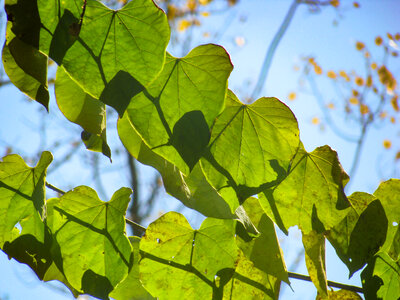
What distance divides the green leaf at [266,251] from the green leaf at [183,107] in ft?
0.55

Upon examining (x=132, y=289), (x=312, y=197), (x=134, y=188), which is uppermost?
(x=134, y=188)

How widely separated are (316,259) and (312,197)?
0.26 ft

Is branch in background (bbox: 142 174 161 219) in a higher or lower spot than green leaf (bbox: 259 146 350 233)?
higher

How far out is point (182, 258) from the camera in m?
0.54

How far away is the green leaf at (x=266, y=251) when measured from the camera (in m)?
0.50

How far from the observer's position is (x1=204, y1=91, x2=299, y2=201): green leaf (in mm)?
443

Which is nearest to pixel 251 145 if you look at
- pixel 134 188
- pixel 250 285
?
pixel 250 285

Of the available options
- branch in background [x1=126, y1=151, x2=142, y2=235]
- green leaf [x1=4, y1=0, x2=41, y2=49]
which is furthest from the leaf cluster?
branch in background [x1=126, y1=151, x2=142, y2=235]

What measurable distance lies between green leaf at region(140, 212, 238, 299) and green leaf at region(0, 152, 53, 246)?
14 cm

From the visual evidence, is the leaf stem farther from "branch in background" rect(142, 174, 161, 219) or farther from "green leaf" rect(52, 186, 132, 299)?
"branch in background" rect(142, 174, 161, 219)

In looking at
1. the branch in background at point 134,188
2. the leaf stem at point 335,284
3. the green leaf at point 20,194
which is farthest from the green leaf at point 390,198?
the branch in background at point 134,188

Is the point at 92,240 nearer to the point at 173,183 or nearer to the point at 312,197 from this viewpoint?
the point at 173,183

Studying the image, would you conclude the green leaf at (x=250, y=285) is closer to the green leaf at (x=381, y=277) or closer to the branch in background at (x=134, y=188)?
the green leaf at (x=381, y=277)

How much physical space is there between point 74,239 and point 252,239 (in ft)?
0.76
